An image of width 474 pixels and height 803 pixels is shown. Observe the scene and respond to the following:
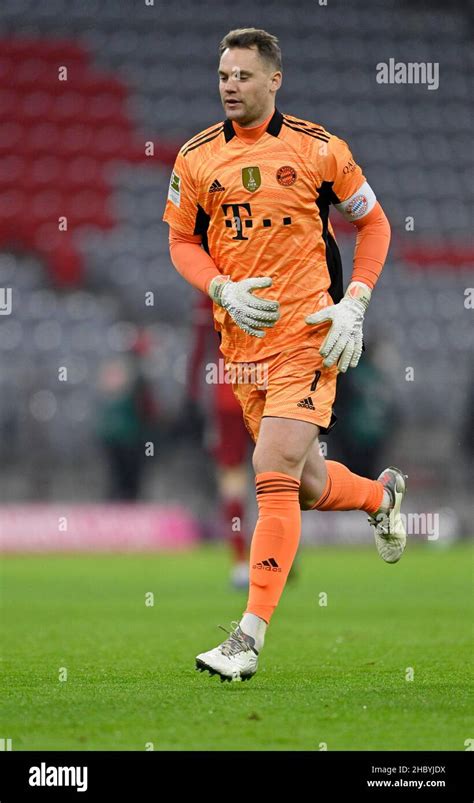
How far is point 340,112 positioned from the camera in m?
20.2

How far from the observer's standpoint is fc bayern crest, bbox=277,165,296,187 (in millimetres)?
5047

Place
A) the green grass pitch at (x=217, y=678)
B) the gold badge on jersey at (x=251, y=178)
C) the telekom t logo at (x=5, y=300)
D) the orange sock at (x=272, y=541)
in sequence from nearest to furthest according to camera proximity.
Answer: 1. the green grass pitch at (x=217, y=678)
2. the orange sock at (x=272, y=541)
3. the gold badge on jersey at (x=251, y=178)
4. the telekom t logo at (x=5, y=300)

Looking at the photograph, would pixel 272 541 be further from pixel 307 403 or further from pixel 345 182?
pixel 345 182

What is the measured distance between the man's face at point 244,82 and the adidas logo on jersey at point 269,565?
1626mm

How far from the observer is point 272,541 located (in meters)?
4.84

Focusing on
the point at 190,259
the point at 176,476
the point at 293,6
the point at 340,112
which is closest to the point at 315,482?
the point at 190,259

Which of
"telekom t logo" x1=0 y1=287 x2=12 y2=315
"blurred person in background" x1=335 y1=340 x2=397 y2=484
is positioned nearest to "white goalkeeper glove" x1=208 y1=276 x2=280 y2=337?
"blurred person in background" x1=335 y1=340 x2=397 y2=484

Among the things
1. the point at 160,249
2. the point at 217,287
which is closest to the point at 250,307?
the point at 217,287

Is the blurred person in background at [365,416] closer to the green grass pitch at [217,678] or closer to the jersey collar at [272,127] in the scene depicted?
the green grass pitch at [217,678]

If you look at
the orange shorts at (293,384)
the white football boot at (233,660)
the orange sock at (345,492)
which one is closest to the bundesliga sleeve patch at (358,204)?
the orange shorts at (293,384)

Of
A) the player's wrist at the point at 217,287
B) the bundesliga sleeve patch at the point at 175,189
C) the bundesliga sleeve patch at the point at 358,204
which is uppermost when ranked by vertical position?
the bundesliga sleeve patch at the point at 175,189

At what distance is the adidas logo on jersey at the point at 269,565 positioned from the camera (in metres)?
4.82

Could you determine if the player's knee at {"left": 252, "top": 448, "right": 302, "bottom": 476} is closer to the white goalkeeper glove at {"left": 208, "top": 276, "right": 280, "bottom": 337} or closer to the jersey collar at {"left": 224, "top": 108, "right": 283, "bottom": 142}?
the white goalkeeper glove at {"left": 208, "top": 276, "right": 280, "bottom": 337}
